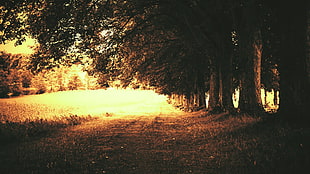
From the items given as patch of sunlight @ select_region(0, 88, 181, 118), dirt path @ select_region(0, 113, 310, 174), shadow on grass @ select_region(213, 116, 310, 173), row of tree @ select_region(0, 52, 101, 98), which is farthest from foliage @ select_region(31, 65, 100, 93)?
shadow on grass @ select_region(213, 116, 310, 173)

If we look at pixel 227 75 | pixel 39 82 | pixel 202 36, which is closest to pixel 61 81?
pixel 39 82

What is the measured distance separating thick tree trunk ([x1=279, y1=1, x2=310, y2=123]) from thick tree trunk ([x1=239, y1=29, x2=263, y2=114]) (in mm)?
4535

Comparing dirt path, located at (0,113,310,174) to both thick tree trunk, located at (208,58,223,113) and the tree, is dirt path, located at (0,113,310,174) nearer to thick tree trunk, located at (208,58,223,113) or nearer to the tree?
the tree

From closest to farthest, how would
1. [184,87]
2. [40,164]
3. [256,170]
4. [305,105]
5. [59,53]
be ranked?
[256,170] → [40,164] → [305,105] → [59,53] → [184,87]

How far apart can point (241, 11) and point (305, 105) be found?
8.74 m

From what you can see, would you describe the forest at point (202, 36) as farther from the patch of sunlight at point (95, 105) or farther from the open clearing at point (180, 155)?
the patch of sunlight at point (95, 105)

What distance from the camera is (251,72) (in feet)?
39.7

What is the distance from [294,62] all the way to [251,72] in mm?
5040

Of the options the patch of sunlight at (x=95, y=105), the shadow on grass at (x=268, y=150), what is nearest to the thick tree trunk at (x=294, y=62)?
the shadow on grass at (x=268, y=150)

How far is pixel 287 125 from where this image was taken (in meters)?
6.92

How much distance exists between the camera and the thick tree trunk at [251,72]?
12055 millimetres

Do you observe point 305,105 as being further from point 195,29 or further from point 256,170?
point 195,29

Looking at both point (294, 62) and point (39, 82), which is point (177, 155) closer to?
point (294, 62)

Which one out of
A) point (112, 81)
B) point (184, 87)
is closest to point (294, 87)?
point (112, 81)
